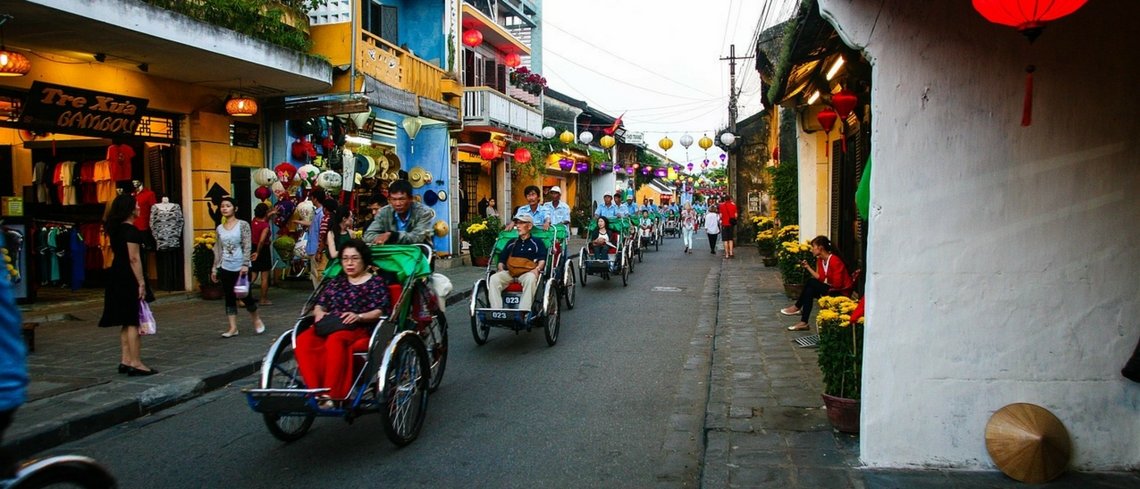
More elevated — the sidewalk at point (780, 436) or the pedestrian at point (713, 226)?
the pedestrian at point (713, 226)

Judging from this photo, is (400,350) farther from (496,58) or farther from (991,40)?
(496,58)

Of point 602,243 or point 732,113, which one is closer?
point 602,243

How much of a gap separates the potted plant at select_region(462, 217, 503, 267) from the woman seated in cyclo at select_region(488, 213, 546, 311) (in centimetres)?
854

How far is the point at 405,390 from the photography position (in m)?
5.03

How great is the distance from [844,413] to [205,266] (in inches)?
388

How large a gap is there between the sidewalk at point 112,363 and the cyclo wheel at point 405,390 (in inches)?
93.2

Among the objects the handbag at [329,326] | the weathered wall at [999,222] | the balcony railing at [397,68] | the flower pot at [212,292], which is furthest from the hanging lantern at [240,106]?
the weathered wall at [999,222]

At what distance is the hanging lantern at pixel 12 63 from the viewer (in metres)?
8.21

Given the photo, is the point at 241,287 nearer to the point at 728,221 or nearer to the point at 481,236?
the point at 481,236

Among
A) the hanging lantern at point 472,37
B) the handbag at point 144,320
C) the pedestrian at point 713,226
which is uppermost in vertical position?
the hanging lantern at point 472,37

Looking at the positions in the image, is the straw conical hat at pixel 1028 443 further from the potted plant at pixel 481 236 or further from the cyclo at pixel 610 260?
the potted plant at pixel 481 236

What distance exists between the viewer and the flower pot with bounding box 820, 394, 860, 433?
4.92 meters

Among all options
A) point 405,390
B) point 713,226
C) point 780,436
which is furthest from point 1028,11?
point 713,226

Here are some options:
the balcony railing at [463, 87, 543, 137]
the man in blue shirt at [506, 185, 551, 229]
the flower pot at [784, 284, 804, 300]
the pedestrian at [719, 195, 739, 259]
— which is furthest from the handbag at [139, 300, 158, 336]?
the pedestrian at [719, 195, 739, 259]
